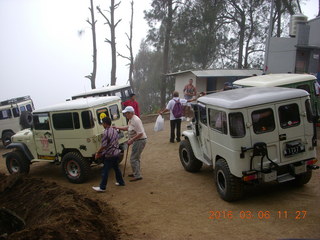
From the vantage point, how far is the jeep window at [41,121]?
27.3ft

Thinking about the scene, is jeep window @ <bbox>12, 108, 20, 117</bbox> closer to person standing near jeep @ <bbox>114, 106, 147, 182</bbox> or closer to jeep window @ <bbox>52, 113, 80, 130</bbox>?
jeep window @ <bbox>52, 113, 80, 130</bbox>

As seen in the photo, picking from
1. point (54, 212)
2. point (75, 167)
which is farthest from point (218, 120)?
point (75, 167)

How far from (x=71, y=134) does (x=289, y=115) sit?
520 cm

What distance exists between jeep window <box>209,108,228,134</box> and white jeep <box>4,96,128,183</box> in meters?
2.94

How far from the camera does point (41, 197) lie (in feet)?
23.2

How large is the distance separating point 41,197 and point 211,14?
23.4 meters

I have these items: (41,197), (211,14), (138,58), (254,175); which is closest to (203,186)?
(254,175)

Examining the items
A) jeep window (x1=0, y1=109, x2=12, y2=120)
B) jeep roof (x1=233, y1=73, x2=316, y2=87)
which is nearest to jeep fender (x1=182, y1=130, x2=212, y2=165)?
jeep roof (x1=233, y1=73, x2=316, y2=87)

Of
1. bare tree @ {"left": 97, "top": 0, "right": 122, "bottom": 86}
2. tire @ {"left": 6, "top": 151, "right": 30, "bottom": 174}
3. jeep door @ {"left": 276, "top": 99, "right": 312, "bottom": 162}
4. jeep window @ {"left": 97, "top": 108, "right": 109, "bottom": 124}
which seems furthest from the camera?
bare tree @ {"left": 97, "top": 0, "right": 122, "bottom": 86}

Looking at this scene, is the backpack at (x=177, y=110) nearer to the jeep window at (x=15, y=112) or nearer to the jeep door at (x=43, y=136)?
the jeep door at (x=43, y=136)

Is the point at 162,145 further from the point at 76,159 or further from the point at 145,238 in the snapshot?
the point at 145,238

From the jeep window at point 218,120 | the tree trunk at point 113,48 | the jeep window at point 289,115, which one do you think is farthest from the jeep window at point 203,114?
the tree trunk at point 113,48

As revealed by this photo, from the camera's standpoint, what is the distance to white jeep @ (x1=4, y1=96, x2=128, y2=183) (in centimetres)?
773

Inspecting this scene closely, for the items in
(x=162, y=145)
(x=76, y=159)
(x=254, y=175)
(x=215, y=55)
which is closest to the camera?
(x=254, y=175)
